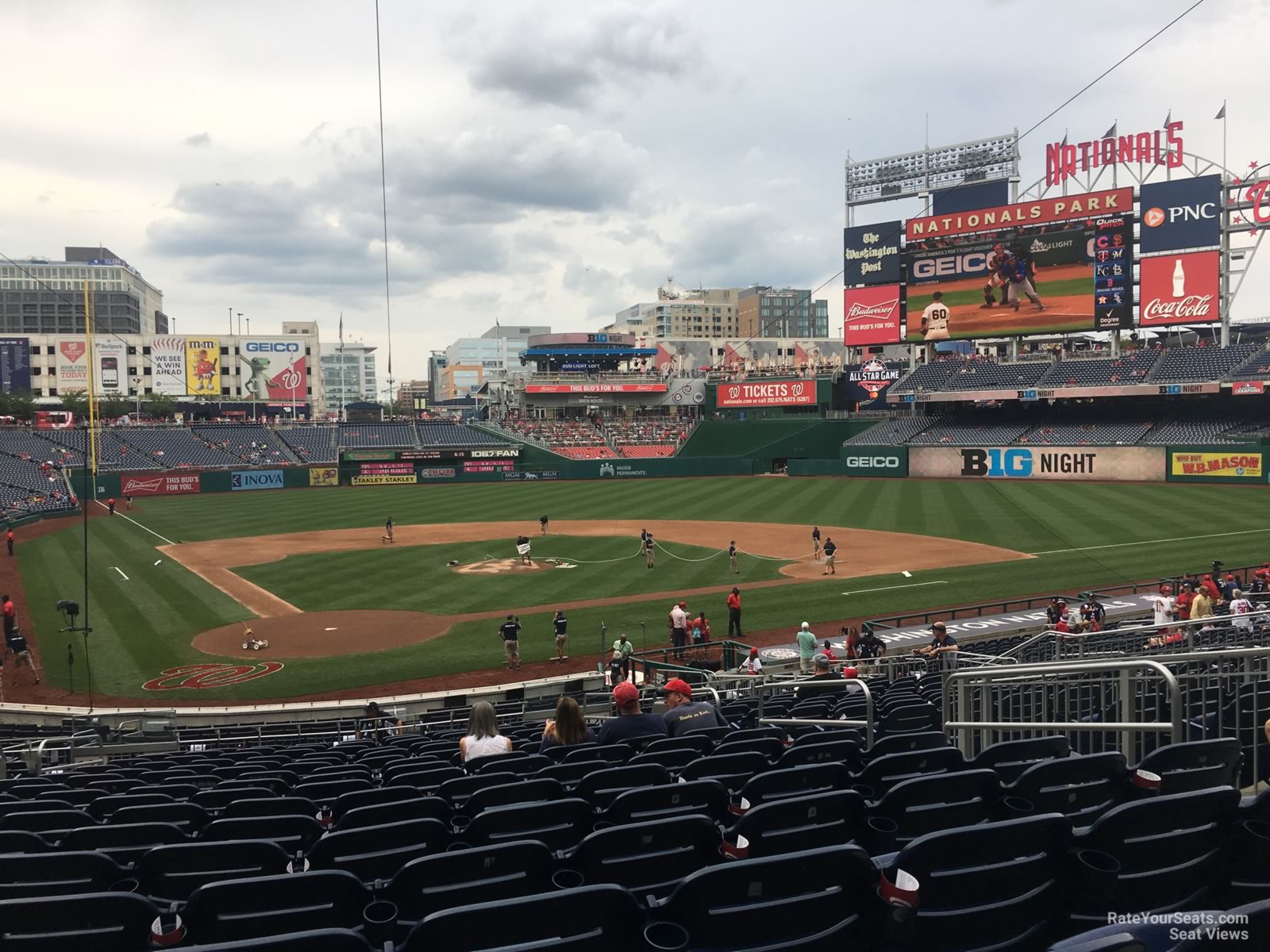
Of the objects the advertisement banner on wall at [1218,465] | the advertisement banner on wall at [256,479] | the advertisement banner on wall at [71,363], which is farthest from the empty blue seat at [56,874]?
the advertisement banner on wall at [71,363]

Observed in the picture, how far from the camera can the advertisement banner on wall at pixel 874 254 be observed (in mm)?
71562

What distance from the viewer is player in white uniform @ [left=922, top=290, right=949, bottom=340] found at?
225 ft

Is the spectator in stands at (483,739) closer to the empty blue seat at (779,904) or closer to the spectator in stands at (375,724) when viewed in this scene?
the empty blue seat at (779,904)

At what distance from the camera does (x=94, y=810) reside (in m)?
6.69

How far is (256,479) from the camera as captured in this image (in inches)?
2635

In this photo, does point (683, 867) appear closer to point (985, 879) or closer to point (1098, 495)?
point (985, 879)

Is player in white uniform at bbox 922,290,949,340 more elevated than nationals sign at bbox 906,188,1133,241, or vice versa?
nationals sign at bbox 906,188,1133,241

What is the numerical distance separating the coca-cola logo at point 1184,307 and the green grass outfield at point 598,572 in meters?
14.4

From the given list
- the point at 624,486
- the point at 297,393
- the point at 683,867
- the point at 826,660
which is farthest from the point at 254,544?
the point at 297,393

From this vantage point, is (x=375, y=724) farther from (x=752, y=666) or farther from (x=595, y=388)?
(x=595, y=388)

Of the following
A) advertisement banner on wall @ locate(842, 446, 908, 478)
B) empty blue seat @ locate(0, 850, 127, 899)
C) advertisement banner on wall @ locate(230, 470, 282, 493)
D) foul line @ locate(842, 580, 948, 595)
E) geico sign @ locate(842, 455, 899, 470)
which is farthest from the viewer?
advertisement banner on wall @ locate(230, 470, 282, 493)

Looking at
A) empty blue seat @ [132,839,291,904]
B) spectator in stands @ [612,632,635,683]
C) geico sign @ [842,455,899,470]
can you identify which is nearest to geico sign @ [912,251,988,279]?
geico sign @ [842,455,899,470]

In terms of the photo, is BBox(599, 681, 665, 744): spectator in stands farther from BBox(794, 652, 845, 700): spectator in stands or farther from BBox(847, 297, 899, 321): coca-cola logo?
BBox(847, 297, 899, 321): coca-cola logo

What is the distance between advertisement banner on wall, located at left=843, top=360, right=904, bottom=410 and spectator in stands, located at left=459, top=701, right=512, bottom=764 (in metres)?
73.8
